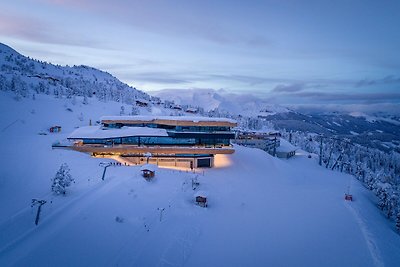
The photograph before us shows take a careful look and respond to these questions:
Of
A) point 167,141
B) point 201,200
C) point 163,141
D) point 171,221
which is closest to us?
point 171,221

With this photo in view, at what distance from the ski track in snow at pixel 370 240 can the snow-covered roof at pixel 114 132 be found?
32.0 m

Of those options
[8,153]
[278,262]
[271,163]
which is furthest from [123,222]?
[271,163]

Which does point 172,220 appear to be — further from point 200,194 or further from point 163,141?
point 163,141

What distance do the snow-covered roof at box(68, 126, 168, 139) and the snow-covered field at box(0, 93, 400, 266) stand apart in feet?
17.1

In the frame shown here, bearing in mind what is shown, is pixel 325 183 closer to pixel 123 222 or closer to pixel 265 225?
pixel 265 225

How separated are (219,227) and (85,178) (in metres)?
17.0

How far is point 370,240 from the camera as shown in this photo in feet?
109

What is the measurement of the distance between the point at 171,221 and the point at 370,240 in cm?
2205

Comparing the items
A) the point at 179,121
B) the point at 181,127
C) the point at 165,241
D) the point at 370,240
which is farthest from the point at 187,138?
the point at 370,240

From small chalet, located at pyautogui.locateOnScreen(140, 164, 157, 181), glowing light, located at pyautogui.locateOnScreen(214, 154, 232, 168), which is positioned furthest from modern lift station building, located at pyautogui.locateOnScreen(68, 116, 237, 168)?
small chalet, located at pyautogui.locateOnScreen(140, 164, 157, 181)

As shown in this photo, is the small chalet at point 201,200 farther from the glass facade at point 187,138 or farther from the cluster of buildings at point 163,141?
the glass facade at point 187,138

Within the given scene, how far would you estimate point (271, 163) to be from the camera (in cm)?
6350

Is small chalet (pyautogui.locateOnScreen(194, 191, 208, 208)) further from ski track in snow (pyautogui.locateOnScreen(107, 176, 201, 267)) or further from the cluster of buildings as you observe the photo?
the cluster of buildings

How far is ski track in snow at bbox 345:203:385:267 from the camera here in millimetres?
28875
